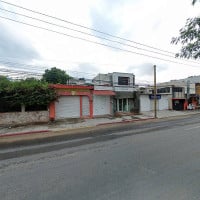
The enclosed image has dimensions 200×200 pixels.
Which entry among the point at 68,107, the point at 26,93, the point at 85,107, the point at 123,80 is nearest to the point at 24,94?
the point at 26,93

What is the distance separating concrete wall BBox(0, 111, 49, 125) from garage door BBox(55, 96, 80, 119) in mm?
1522

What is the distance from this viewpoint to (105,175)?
15.1 feet

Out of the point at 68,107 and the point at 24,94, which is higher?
the point at 24,94

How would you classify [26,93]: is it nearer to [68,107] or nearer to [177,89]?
[68,107]

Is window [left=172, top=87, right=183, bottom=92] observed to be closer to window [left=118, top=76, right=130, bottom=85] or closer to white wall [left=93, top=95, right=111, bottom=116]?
window [left=118, top=76, right=130, bottom=85]

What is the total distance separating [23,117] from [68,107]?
5.05m

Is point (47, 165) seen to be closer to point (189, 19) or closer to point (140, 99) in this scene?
point (189, 19)

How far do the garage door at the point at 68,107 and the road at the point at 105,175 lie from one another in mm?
13113

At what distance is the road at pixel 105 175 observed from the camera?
12.0ft

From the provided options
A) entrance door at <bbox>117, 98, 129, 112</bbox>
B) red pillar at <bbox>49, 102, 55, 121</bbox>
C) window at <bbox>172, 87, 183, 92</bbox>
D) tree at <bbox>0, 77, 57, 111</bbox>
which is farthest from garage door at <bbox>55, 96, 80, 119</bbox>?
window at <bbox>172, 87, 183, 92</bbox>

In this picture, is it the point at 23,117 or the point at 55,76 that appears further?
the point at 55,76

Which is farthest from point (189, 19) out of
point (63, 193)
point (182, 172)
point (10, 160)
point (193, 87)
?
point (193, 87)

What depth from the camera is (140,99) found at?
95.7 ft

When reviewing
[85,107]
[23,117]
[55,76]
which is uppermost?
[55,76]
